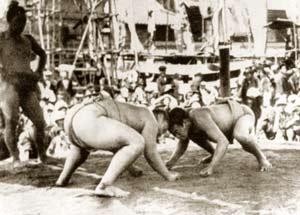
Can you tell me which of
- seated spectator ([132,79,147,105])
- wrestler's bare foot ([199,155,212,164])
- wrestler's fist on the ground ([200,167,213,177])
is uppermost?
seated spectator ([132,79,147,105])

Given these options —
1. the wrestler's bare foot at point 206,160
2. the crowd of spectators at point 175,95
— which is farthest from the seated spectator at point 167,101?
the wrestler's bare foot at point 206,160

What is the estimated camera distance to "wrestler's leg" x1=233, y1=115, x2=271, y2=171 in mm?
1627

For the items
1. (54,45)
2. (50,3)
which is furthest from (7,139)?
(50,3)

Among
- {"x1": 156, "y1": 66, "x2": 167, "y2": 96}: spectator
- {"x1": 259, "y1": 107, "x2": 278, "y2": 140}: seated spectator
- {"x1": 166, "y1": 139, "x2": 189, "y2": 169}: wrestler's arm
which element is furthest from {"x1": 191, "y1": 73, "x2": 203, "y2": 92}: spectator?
{"x1": 259, "y1": 107, "x2": 278, "y2": 140}: seated spectator

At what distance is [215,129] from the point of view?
162cm

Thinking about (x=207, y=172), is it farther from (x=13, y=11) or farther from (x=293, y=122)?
(x=13, y=11)

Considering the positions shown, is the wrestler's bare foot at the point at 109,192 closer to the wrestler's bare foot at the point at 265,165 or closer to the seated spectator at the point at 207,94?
the wrestler's bare foot at the point at 265,165

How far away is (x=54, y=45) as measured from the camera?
69.2 inches

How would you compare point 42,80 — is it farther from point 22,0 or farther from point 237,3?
point 237,3

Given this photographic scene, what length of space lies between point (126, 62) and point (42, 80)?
1.02 ft

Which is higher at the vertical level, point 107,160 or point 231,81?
point 231,81

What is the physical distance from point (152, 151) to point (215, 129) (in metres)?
0.30

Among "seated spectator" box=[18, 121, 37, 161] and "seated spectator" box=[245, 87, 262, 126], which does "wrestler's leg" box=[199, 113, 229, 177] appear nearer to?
"seated spectator" box=[245, 87, 262, 126]

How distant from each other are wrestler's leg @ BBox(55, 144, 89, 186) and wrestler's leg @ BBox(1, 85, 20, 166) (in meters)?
0.24
